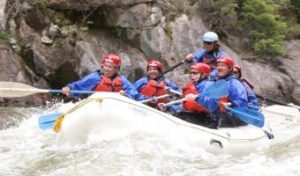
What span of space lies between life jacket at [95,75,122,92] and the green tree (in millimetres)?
8733

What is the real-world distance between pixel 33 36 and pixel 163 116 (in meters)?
6.39

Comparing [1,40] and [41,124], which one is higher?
[1,40]

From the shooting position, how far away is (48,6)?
43.2 ft

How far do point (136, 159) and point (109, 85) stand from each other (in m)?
2.32

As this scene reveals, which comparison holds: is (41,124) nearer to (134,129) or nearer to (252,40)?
(134,129)

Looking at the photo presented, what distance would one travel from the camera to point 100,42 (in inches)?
547

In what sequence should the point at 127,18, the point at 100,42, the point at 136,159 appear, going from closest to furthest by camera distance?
the point at 136,159
the point at 100,42
the point at 127,18

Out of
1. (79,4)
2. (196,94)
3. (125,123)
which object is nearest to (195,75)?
(196,94)

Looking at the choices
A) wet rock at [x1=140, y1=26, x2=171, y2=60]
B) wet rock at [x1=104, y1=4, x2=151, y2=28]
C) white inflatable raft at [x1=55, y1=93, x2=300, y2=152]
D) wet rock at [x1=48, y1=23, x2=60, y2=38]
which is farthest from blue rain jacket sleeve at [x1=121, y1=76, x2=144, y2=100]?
wet rock at [x1=104, y1=4, x2=151, y2=28]

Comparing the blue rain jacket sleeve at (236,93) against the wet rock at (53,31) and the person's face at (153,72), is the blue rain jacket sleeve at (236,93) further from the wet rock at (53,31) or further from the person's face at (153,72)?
the wet rock at (53,31)

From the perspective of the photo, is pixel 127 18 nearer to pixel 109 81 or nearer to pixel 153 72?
pixel 153 72

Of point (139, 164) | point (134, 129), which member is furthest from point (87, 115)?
point (139, 164)

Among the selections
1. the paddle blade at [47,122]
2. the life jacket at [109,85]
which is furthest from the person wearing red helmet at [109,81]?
the paddle blade at [47,122]

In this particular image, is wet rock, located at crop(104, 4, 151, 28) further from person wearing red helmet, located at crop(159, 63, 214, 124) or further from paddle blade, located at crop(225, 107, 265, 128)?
paddle blade, located at crop(225, 107, 265, 128)
